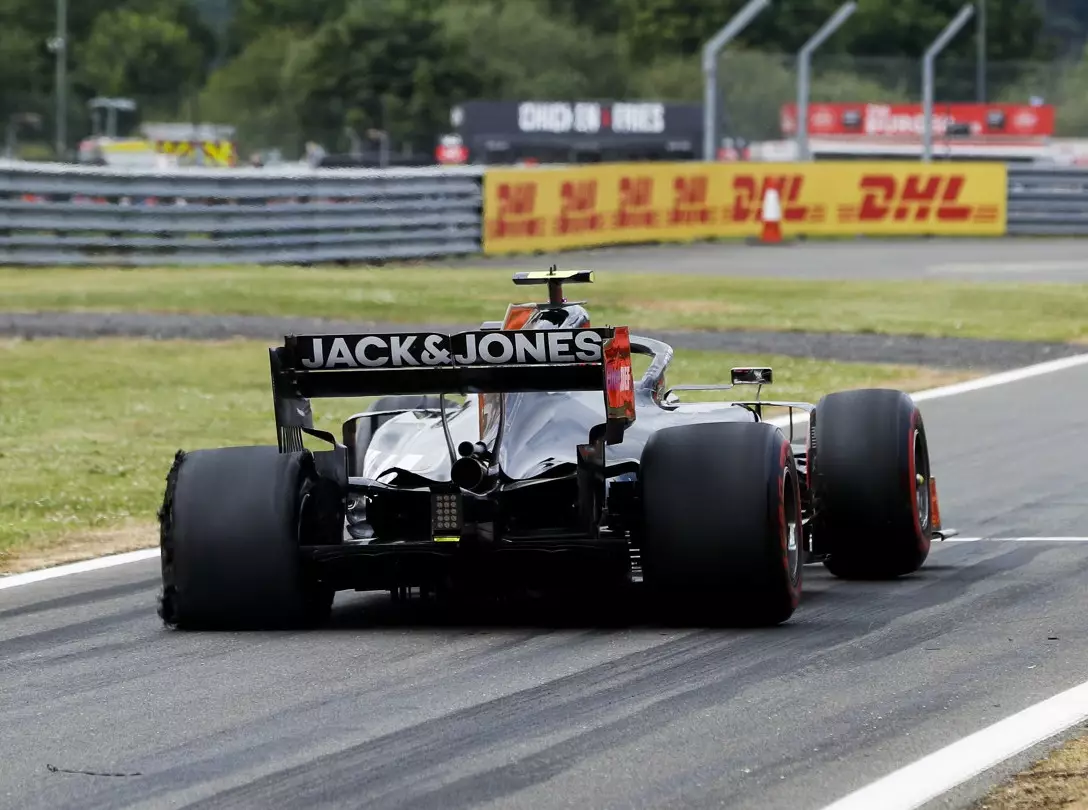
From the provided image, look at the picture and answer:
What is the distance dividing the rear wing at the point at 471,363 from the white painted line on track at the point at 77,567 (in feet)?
7.24

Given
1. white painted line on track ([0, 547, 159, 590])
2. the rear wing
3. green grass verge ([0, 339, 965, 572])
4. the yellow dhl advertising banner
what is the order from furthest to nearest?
the yellow dhl advertising banner → green grass verge ([0, 339, 965, 572]) → white painted line on track ([0, 547, 159, 590]) → the rear wing

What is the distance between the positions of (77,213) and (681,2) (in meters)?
83.9

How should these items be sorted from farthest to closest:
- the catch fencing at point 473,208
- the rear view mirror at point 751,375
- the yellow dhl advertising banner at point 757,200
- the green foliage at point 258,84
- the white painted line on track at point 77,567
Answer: the green foliage at point 258,84 → the yellow dhl advertising banner at point 757,200 → the catch fencing at point 473,208 → the white painted line on track at point 77,567 → the rear view mirror at point 751,375

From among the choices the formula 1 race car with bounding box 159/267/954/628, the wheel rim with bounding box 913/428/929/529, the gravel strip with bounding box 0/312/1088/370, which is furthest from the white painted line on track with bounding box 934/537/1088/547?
the gravel strip with bounding box 0/312/1088/370

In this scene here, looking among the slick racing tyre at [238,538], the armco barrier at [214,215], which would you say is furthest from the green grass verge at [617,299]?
the slick racing tyre at [238,538]

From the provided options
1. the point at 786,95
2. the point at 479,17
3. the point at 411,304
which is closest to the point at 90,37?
the point at 479,17

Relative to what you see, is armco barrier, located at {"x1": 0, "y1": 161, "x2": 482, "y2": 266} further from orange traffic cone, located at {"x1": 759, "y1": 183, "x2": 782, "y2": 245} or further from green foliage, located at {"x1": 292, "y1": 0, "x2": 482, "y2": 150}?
green foliage, located at {"x1": 292, "y1": 0, "x2": 482, "y2": 150}

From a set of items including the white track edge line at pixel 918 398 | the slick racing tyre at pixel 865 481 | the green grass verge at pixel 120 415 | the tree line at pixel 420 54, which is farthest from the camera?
the tree line at pixel 420 54

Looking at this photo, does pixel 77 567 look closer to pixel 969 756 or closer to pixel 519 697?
pixel 519 697

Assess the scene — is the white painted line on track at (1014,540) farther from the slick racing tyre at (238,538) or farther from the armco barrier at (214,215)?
the armco barrier at (214,215)

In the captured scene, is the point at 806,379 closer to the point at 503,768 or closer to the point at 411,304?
the point at 411,304

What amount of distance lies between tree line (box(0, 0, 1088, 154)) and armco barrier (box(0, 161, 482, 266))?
79.3 feet

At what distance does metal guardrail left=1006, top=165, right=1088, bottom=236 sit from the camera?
37250mm

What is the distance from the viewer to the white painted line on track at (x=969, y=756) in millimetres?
5359
